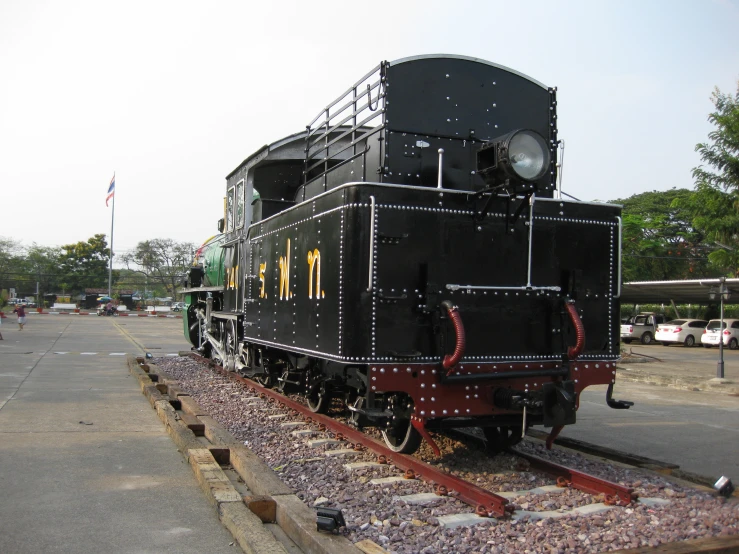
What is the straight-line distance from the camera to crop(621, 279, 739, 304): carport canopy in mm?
23094

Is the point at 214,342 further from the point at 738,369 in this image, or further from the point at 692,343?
the point at 692,343

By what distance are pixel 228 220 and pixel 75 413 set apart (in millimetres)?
3910

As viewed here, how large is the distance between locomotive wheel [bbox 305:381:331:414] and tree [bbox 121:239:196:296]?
71797mm

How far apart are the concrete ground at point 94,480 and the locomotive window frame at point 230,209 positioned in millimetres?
2959

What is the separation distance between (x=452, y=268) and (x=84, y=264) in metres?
79.7

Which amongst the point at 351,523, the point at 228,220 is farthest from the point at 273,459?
A: the point at 228,220

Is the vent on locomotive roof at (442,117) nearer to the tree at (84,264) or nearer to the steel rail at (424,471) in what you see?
the steel rail at (424,471)

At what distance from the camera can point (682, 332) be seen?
29062mm

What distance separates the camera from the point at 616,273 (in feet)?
19.3

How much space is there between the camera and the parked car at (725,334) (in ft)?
90.5

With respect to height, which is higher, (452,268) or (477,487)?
(452,268)

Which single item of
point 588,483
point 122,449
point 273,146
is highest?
point 273,146

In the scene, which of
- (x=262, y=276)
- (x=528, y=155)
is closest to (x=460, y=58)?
(x=528, y=155)

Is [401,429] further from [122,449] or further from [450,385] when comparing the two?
[122,449]
